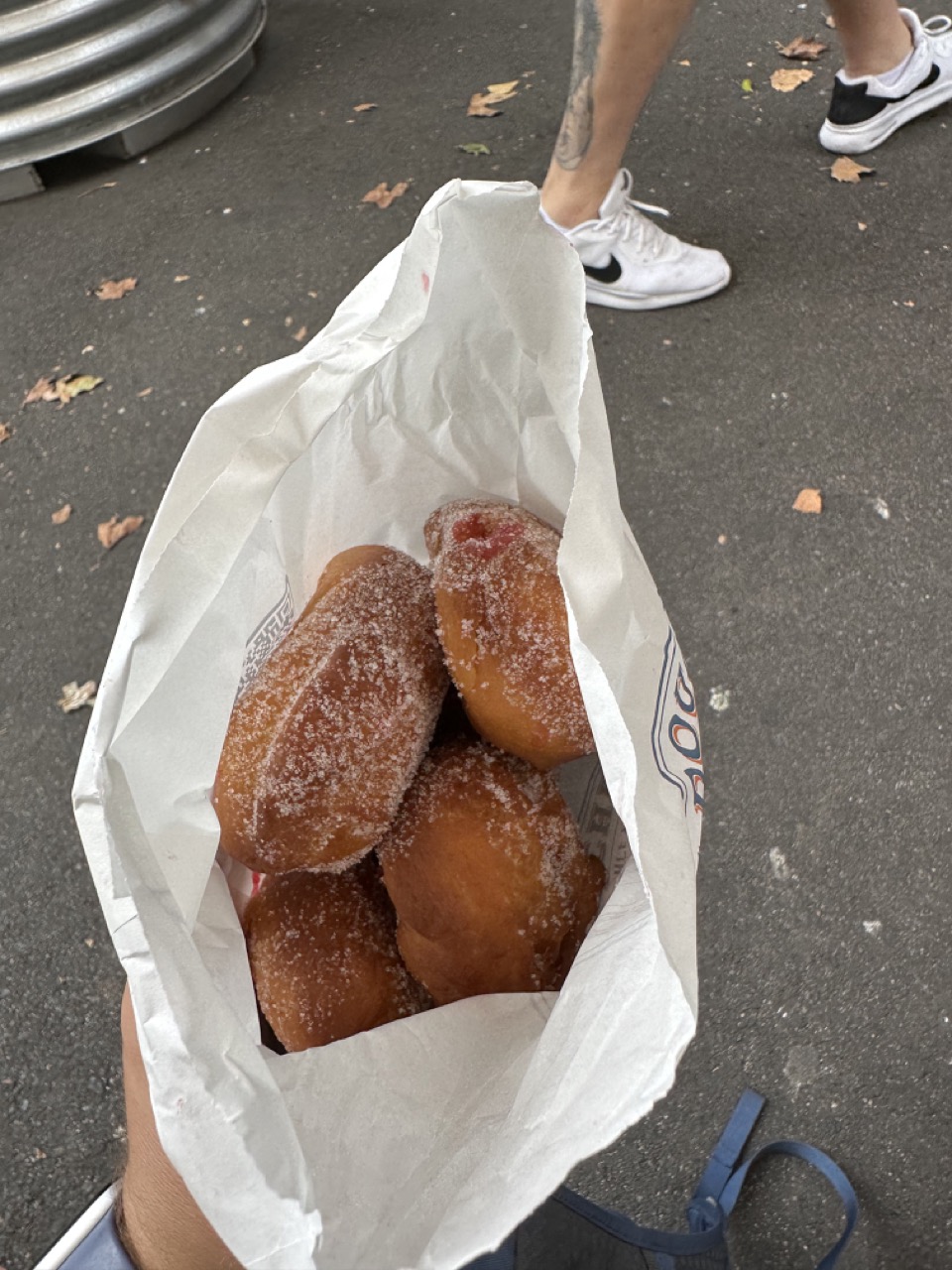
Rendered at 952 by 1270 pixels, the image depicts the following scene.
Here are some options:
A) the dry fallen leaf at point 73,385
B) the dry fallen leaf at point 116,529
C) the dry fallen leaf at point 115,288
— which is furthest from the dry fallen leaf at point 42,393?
the dry fallen leaf at point 116,529

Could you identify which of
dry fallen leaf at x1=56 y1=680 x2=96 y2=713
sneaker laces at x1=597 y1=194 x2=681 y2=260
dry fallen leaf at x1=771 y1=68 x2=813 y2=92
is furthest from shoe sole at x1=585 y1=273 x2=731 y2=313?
dry fallen leaf at x1=56 y1=680 x2=96 y2=713

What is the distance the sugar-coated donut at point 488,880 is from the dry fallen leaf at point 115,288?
2.64 meters

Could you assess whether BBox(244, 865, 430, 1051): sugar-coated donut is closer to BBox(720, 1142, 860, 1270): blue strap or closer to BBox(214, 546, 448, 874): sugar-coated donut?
BBox(214, 546, 448, 874): sugar-coated donut

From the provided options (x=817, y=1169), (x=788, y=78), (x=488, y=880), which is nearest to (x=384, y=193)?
(x=788, y=78)

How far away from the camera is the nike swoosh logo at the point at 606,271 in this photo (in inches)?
102

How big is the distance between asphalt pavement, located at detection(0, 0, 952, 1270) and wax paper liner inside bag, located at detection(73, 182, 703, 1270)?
88 centimetres

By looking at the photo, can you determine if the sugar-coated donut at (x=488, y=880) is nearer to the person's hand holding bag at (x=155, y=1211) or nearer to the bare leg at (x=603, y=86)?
the person's hand holding bag at (x=155, y=1211)

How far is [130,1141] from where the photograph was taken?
3.35 feet

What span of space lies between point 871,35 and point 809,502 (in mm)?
1657

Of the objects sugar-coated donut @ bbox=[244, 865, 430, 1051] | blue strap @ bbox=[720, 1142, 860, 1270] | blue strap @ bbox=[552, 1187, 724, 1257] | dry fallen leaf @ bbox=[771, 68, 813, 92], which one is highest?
sugar-coated donut @ bbox=[244, 865, 430, 1051]

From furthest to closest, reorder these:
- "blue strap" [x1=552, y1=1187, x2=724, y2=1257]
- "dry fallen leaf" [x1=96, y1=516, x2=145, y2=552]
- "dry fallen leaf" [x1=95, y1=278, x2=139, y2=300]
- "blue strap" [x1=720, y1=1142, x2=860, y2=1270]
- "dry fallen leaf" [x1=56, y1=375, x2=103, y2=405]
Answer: "dry fallen leaf" [x1=95, y1=278, x2=139, y2=300] → "dry fallen leaf" [x1=56, y1=375, x2=103, y2=405] → "dry fallen leaf" [x1=96, y1=516, x2=145, y2=552] → "blue strap" [x1=720, y1=1142, x2=860, y2=1270] → "blue strap" [x1=552, y1=1187, x2=724, y2=1257]

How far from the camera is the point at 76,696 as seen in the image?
85.0 inches

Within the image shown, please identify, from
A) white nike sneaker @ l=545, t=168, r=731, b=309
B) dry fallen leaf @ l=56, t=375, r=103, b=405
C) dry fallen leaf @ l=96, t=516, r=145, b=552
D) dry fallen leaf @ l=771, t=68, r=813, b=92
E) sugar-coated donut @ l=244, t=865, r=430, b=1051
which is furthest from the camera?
dry fallen leaf @ l=771, t=68, r=813, b=92

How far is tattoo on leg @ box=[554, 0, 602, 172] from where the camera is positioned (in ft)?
7.06
